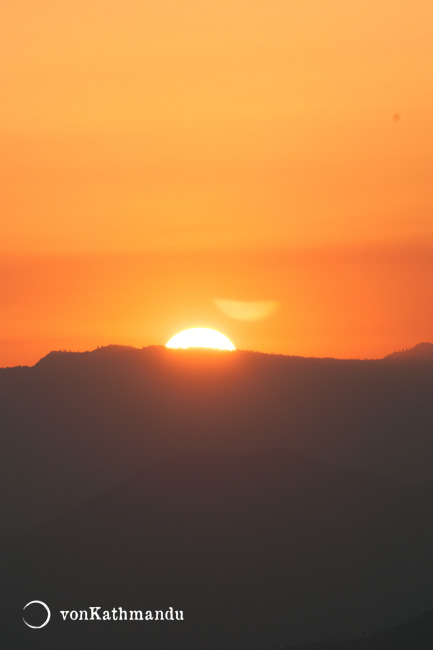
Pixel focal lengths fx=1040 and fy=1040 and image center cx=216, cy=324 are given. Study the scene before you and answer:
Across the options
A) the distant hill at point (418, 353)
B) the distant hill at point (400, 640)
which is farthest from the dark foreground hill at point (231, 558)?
the distant hill at point (418, 353)

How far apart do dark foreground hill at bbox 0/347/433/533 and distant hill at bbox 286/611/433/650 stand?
135 ft

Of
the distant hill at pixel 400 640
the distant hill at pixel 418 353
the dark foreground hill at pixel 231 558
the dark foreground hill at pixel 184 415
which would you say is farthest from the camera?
the distant hill at pixel 418 353

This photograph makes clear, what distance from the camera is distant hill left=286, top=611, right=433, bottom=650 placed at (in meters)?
38.5

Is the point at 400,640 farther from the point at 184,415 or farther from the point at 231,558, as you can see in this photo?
the point at 184,415

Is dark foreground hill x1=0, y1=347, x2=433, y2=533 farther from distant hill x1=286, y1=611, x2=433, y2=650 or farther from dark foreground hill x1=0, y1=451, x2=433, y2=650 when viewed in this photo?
distant hill x1=286, y1=611, x2=433, y2=650

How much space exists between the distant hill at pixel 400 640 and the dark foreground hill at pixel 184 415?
4129 centimetres

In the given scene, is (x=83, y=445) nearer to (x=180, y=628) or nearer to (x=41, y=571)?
(x=41, y=571)

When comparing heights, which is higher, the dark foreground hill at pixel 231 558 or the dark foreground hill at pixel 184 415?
the dark foreground hill at pixel 184 415

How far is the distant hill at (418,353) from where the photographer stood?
345ft

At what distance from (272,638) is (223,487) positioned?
16051 mm

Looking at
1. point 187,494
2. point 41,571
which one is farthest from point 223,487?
point 41,571

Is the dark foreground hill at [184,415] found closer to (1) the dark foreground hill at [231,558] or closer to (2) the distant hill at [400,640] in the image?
(1) the dark foreground hill at [231,558]

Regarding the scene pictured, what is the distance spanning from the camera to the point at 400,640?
129 ft

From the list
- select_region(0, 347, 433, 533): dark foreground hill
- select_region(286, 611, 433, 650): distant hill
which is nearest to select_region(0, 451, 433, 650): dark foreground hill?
select_region(286, 611, 433, 650): distant hill
